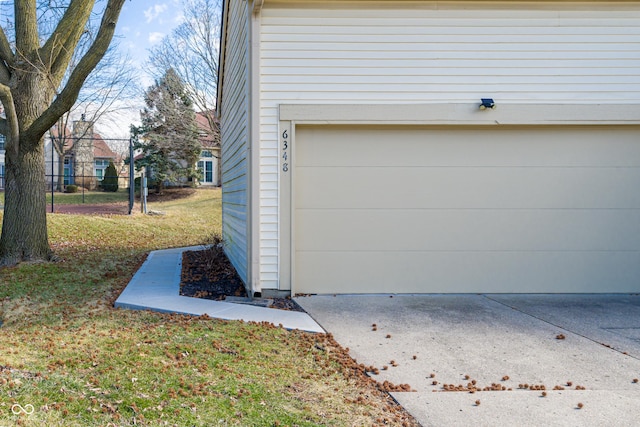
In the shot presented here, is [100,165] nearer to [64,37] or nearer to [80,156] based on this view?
[80,156]

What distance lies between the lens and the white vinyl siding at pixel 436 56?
6.15 m

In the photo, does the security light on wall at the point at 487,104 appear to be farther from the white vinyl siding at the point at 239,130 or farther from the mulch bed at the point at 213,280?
the mulch bed at the point at 213,280

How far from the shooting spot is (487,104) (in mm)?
6188

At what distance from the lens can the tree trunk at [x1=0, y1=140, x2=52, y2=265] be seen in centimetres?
795

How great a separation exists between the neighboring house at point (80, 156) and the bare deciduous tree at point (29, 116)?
15.3m

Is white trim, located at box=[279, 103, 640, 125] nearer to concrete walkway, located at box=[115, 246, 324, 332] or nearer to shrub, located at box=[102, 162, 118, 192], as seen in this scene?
concrete walkway, located at box=[115, 246, 324, 332]

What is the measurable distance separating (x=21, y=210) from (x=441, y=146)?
6.47 m

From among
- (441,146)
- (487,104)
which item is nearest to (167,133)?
(441,146)

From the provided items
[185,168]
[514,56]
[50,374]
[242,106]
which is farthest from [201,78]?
[50,374]

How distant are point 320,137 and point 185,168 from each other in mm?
20969

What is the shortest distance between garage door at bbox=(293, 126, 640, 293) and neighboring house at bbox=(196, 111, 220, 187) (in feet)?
49.3

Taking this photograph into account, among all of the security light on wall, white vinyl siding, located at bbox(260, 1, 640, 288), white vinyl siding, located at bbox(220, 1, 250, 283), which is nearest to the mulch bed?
white vinyl siding, located at bbox(220, 1, 250, 283)

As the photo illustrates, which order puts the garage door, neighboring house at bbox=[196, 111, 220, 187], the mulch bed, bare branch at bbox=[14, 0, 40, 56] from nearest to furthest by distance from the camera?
1. the mulch bed
2. the garage door
3. bare branch at bbox=[14, 0, 40, 56]
4. neighboring house at bbox=[196, 111, 220, 187]

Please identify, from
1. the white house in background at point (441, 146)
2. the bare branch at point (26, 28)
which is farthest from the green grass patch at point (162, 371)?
the bare branch at point (26, 28)
